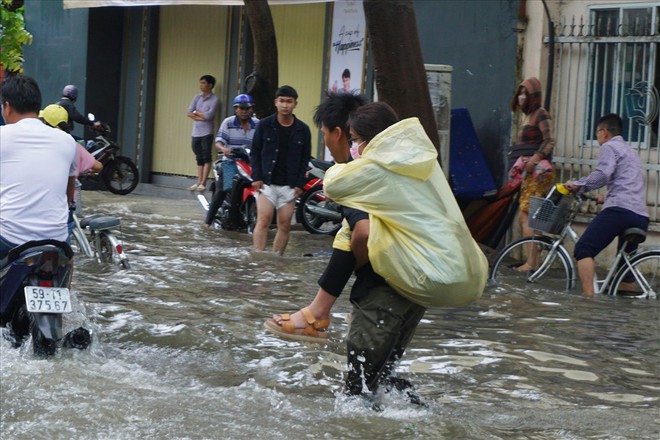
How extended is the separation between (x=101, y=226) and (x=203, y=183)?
26.4ft

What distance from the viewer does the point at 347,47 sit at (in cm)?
1650

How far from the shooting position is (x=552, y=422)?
589 centimetres

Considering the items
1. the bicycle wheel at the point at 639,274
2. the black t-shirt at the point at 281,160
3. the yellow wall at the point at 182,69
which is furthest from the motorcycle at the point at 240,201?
the yellow wall at the point at 182,69

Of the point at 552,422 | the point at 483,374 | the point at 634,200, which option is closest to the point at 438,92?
the point at 634,200

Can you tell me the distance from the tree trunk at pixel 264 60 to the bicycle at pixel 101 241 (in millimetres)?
4269

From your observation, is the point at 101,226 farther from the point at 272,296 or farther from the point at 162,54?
the point at 162,54

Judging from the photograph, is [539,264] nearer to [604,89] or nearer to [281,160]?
[604,89]

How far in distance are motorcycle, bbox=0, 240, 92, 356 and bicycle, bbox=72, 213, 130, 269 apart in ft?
11.8

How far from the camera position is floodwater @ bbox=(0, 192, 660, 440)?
5.58 m

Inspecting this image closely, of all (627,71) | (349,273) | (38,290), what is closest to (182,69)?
(627,71)

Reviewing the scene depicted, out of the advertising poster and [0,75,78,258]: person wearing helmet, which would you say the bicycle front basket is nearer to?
[0,75,78,258]: person wearing helmet

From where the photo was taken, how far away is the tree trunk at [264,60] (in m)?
14.3

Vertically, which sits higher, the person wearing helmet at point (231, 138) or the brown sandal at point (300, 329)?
the person wearing helmet at point (231, 138)

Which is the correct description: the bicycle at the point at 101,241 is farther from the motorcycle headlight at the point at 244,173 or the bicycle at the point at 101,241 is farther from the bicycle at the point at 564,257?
the bicycle at the point at 564,257
